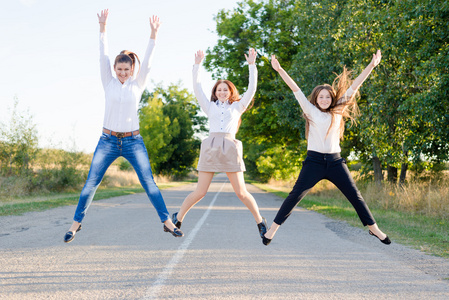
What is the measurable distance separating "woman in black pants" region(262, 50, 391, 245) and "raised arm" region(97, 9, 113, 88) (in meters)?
1.96

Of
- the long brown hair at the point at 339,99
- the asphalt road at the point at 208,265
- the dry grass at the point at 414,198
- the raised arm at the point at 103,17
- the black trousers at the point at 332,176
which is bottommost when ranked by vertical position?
the dry grass at the point at 414,198

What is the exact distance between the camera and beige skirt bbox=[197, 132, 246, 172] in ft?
15.5

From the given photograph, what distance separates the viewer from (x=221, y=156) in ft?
15.5

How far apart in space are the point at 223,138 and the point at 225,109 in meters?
0.36

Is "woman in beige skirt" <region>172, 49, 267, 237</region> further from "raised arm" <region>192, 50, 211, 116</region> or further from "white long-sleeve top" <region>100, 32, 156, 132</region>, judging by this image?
"white long-sleeve top" <region>100, 32, 156, 132</region>

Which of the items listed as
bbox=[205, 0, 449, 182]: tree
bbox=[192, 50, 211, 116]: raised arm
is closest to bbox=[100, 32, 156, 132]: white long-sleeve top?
bbox=[192, 50, 211, 116]: raised arm

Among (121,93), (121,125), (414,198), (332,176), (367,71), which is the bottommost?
(414,198)

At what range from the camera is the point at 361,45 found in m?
14.0

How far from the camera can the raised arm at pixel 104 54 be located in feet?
15.8

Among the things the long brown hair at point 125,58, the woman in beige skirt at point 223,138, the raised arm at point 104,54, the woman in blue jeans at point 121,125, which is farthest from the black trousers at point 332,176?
the raised arm at point 104,54

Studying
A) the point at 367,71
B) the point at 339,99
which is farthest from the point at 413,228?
the point at 367,71

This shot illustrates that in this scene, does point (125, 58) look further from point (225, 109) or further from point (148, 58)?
point (225, 109)

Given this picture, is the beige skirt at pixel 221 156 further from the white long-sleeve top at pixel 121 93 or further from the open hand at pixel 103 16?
the open hand at pixel 103 16

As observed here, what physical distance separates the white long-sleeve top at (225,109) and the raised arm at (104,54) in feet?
3.37
